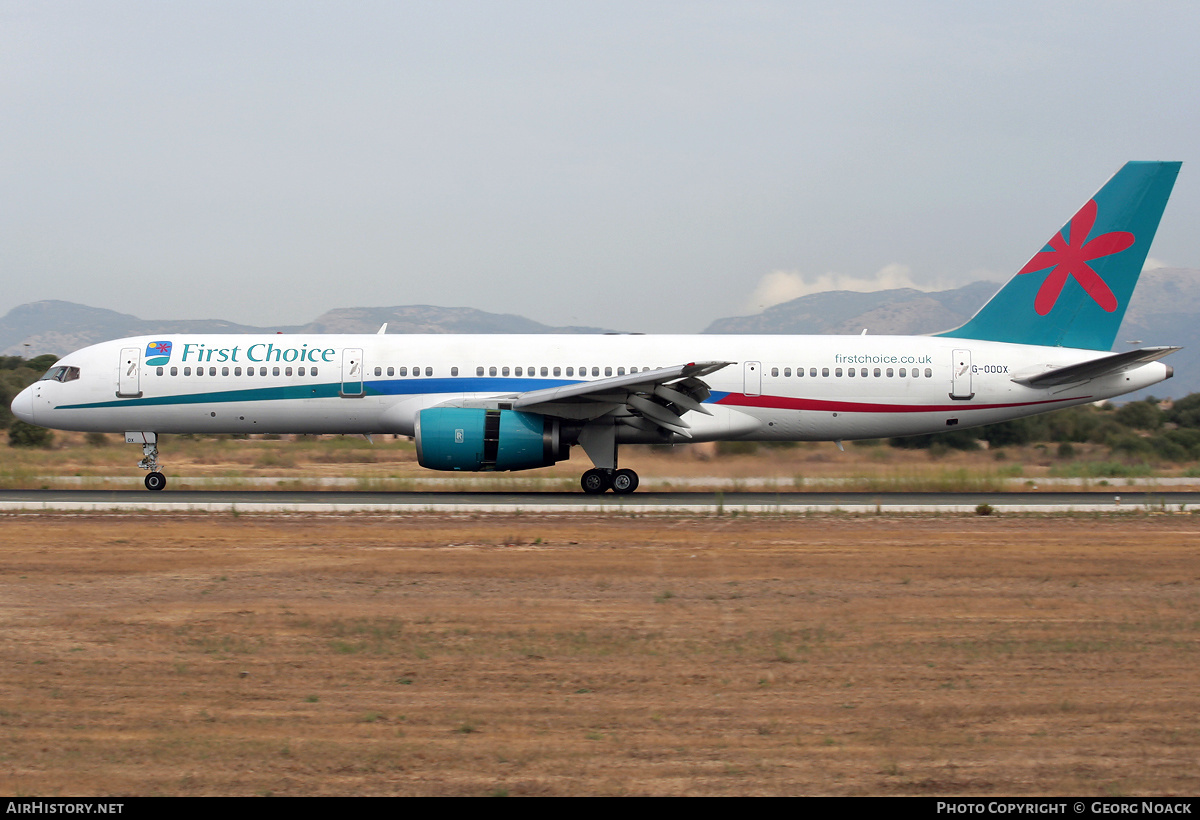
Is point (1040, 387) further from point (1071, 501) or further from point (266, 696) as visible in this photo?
point (266, 696)

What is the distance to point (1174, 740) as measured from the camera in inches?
231

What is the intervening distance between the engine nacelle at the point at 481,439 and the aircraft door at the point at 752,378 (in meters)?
4.48

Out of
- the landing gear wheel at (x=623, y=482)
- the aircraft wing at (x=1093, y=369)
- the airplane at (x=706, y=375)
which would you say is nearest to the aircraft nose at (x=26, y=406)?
the airplane at (x=706, y=375)

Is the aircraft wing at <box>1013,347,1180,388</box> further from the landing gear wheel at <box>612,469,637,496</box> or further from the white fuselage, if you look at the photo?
the landing gear wheel at <box>612,469,637,496</box>

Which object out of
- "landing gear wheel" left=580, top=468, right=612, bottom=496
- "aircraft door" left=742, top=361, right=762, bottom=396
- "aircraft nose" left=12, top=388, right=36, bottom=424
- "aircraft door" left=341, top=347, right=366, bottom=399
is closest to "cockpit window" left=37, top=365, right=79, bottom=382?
"aircraft nose" left=12, top=388, right=36, bottom=424

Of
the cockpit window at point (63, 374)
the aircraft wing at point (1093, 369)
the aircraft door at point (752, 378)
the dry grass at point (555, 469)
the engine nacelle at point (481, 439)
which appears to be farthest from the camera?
the dry grass at point (555, 469)

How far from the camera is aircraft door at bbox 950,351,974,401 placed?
21.7 m

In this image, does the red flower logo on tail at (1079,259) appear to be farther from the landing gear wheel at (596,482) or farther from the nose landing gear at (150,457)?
the nose landing gear at (150,457)

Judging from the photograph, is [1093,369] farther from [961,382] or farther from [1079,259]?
[1079,259]

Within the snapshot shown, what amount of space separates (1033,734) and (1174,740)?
797 millimetres

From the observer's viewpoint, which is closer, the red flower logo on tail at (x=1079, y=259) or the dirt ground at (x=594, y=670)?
the dirt ground at (x=594, y=670)

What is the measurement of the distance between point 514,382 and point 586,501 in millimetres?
3452

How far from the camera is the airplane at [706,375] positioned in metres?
21.2
